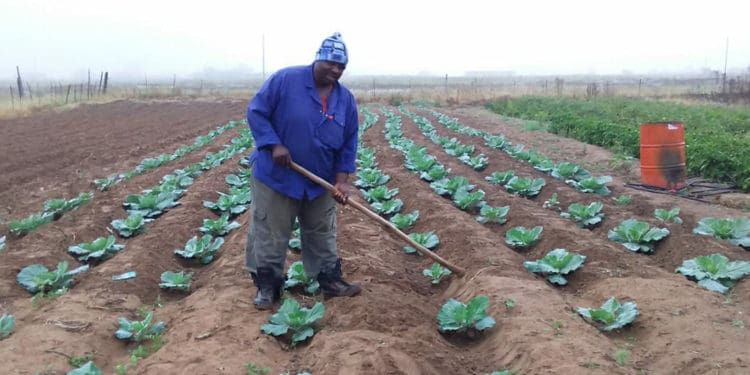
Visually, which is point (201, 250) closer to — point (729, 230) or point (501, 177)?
Result: point (729, 230)

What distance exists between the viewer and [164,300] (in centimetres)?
549

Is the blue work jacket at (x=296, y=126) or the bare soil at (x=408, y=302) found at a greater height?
the blue work jacket at (x=296, y=126)

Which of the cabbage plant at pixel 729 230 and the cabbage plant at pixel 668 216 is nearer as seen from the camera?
the cabbage plant at pixel 729 230

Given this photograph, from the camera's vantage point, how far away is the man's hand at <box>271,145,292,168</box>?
4.56 metres

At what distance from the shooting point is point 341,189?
4.84 metres

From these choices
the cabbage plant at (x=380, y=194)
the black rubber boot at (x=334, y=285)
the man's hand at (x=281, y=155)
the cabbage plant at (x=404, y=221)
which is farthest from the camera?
the cabbage plant at (x=380, y=194)

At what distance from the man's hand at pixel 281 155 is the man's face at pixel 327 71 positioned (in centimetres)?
53

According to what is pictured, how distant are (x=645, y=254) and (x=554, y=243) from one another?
0.81 metres

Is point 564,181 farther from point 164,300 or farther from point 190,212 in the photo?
point 164,300

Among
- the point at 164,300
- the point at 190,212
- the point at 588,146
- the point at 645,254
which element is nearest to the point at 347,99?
the point at 164,300

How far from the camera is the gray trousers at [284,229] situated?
4809 millimetres

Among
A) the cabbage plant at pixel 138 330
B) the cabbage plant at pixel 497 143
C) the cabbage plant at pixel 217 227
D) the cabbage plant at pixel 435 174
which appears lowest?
the cabbage plant at pixel 138 330

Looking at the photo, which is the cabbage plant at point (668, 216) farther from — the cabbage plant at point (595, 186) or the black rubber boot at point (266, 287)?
the black rubber boot at point (266, 287)

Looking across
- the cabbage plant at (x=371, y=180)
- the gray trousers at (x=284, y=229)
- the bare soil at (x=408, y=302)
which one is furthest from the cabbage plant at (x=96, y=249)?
the cabbage plant at (x=371, y=180)
